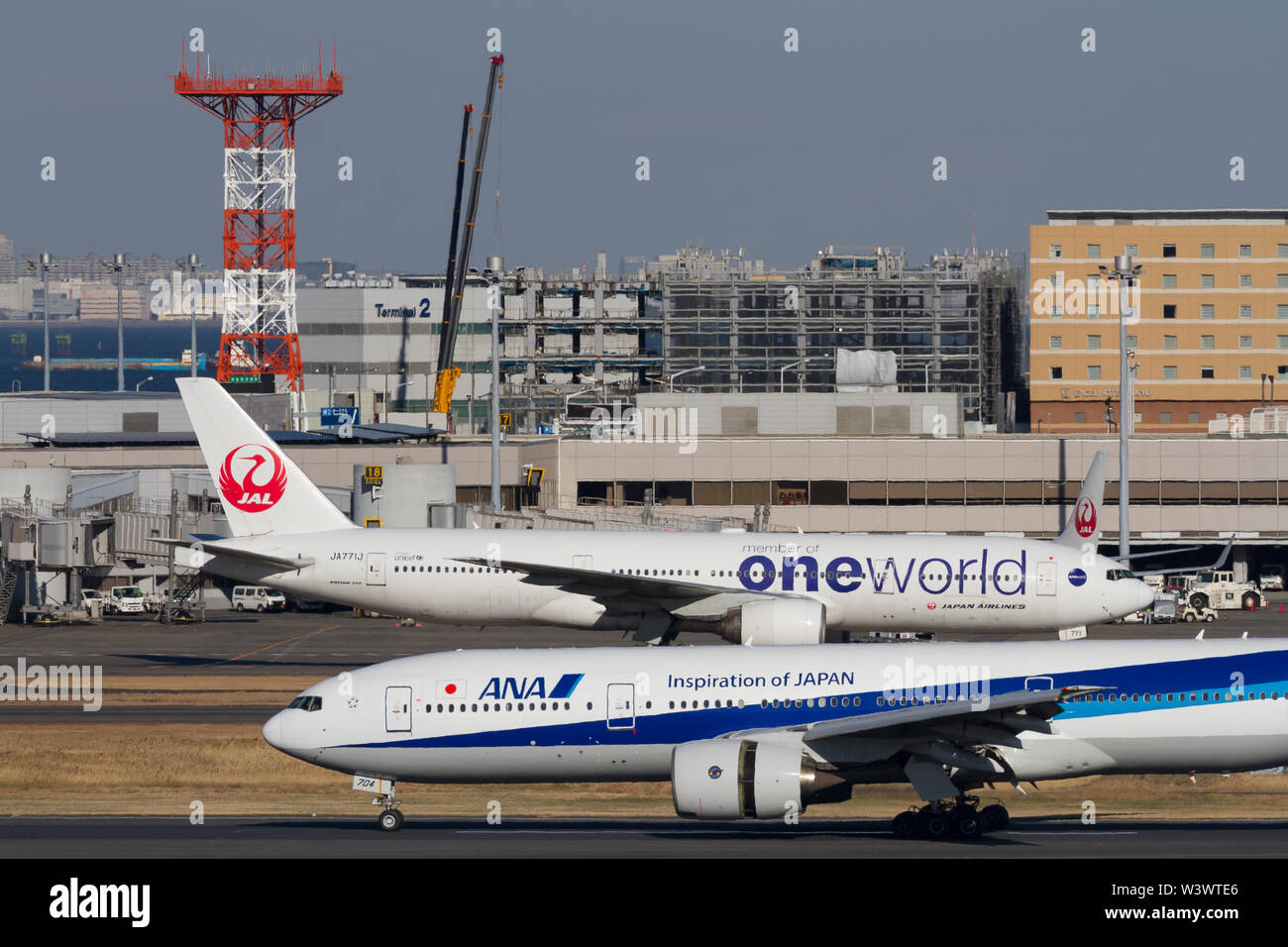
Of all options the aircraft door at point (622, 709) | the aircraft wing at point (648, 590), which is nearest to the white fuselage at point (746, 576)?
the aircraft wing at point (648, 590)

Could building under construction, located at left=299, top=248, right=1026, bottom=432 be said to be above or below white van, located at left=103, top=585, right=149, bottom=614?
above

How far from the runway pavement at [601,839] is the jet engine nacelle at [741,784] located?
33.6 inches

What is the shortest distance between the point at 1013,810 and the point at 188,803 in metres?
20.5

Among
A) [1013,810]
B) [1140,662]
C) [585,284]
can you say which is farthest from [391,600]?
[585,284]

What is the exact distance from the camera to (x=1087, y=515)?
229ft

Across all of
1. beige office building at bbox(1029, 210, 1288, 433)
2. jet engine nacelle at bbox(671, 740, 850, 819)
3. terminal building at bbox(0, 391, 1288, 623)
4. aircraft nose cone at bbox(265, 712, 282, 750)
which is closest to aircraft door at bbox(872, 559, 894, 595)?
jet engine nacelle at bbox(671, 740, 850, 819)

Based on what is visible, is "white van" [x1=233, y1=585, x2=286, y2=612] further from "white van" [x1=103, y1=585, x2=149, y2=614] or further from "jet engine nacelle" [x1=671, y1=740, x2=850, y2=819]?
"jet engine nacelle" [x1=671, y1=740, x2=850, y2=819]

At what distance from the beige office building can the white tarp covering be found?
25.3 m

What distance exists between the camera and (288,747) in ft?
120

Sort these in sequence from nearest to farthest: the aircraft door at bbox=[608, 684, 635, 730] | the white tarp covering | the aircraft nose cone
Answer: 1. the aircraft door at bbox=[608, 684, 635, 730]
2. the aircraft nose cone
3. the white tarp covering

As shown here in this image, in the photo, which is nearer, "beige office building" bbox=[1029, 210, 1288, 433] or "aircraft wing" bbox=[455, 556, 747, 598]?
"aircraft wing" bbox=[455, 556, 747, 598]

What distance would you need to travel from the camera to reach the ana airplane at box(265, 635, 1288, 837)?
34594mm

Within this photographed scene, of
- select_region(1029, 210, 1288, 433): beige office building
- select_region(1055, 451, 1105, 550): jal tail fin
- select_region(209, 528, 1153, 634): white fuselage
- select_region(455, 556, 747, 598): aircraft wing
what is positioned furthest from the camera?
select_region(1029, 210, 1288, 433): beige office building
